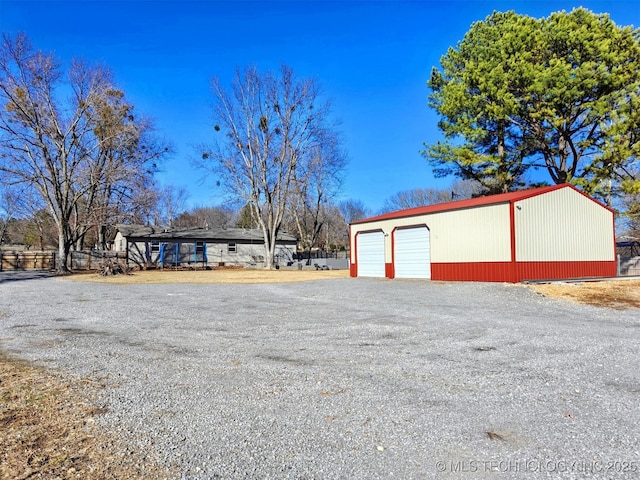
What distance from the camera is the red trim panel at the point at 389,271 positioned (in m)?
20.8

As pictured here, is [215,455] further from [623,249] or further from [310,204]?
[310,204]

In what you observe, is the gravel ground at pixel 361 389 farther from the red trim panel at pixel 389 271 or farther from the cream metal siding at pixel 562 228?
the red trim panel at pixel 389 271

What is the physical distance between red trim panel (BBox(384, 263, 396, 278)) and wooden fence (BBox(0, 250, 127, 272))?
19842 mm

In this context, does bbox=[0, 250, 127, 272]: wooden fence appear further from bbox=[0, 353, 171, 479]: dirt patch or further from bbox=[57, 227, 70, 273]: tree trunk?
bbox=[0, 353, 171, 479]: dirt patch

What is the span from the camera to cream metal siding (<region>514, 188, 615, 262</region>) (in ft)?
52.7

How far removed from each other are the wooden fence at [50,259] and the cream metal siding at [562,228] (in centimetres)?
2644

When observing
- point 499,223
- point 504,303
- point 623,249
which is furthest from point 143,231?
point 623,249

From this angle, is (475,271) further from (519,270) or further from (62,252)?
(62,252)

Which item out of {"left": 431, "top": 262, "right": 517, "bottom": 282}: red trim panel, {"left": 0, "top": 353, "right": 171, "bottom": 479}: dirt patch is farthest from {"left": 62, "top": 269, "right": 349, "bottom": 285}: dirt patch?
{"left": 0, "top": 353, "right": 171, "bottom": 479}: dirt patch

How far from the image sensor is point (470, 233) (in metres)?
17.2

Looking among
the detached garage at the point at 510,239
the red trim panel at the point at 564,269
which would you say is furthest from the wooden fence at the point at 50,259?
the red trim panel at the point at 564,269

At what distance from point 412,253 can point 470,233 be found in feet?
10.8

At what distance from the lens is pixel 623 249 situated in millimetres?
31672

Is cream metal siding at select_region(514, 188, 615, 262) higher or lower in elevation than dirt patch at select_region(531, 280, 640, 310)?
higher
